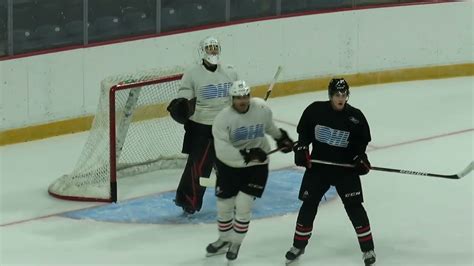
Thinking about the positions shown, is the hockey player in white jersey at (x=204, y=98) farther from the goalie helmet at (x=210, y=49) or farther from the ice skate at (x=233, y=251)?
the ice skate at (x=233, y=251)

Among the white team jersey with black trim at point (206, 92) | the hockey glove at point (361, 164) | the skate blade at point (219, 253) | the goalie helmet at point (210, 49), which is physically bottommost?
the skate blade at point (219, 253)

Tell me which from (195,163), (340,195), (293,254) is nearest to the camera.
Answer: (340,195)

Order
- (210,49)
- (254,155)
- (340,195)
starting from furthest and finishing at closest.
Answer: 1. (210,49)
2. (340,195)
3. (254,155)

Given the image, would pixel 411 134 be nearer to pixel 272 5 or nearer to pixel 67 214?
pixel 272 5

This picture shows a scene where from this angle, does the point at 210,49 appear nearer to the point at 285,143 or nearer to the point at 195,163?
the point at 195,163

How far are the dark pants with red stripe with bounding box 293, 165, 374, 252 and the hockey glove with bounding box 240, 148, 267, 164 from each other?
366 millimetres

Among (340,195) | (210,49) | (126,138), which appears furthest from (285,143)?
(126,138)

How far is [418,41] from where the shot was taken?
1212 cm

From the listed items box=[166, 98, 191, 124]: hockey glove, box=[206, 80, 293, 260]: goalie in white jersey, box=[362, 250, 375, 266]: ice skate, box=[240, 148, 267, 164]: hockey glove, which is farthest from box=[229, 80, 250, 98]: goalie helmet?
box=[362, 250, 375, 266]: ice skate

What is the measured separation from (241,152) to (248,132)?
0.50 feet

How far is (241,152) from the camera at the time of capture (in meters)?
7.05

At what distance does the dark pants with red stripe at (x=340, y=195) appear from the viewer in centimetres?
718

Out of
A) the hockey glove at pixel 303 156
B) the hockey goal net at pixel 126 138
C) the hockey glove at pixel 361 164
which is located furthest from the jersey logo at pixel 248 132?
the hockey goal net at pixel 126 138

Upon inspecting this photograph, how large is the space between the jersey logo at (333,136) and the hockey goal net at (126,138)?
182cm
